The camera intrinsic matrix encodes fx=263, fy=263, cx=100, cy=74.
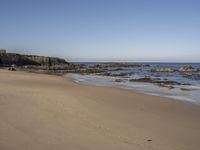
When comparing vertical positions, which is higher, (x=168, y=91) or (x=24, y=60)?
(x=24, y=60)

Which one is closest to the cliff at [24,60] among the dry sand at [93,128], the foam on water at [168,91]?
the foam on water at [168,91]

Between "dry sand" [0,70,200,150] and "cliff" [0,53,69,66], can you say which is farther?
"cliff" [0,53,69,66]

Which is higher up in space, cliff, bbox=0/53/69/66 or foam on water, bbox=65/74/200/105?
cliff, bbox=0/53/69/66

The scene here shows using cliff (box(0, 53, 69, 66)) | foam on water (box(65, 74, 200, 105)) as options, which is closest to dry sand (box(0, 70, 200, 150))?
foam on water (box(65, 74, 200, 105))

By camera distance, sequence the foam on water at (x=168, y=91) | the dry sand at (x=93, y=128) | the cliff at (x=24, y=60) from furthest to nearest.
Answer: the cliff at (x=24, y=60), the foam on water at (x=168, y=91), the dry sand at (x=93, y=128)

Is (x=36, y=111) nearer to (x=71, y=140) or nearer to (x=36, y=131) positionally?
(x=36, y=131)

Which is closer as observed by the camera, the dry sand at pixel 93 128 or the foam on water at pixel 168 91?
the dry sand at pixel 93 128

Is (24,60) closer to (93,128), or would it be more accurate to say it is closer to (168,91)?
(168,91)

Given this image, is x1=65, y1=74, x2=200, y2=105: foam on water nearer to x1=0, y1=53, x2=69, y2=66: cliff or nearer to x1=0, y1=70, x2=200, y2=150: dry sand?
x1=0, y1=70, x2=200, y2=150: dry sand

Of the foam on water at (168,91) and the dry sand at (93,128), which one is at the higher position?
the dry sand at (93,128)

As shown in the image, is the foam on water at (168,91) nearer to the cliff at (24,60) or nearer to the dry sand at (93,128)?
the dry sand at (93,128)

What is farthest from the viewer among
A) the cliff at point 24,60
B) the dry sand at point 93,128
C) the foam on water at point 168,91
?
the cliff at point 24,60

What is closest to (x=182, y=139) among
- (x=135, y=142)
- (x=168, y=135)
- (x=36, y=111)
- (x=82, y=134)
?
(x=168, y=135)

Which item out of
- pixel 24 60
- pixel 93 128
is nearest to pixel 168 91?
pixel 93 128
